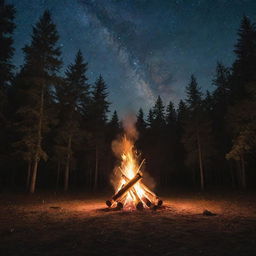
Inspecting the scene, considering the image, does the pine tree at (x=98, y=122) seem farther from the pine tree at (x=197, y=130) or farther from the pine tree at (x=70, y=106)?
the pine tree at (x=197, y=130)

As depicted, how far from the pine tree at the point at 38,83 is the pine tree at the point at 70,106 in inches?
188

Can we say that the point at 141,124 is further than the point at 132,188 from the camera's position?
Yes

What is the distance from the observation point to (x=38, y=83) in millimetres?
20078

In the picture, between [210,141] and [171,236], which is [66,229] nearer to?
[171,236]

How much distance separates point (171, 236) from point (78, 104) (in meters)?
23.3

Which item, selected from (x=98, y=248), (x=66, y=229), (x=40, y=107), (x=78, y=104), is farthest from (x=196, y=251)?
(x=78, y=104)

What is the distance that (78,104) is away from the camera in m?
27.4

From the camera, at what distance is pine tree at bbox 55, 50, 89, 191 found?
83.9ft

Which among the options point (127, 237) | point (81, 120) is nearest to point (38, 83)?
point (81, 120)

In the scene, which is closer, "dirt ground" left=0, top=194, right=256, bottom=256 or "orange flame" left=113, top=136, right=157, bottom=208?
"dirt ground" left=0, top=194, right=256, bottom=256

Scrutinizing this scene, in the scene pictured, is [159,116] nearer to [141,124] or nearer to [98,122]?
[141,124]

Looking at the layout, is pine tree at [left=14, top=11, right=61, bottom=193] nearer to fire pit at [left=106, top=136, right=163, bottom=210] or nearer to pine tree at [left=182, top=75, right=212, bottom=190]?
fire pit at [left=106, top=136, right=163, bottom=210]

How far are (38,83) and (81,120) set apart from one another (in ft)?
32.2

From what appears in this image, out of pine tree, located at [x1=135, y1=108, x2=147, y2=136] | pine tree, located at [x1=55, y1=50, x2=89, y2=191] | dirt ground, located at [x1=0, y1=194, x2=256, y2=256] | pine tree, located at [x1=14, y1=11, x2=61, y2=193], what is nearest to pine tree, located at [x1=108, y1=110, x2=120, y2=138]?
pine tree, located at [x1=135, y1=108, x2=147, y2=136]
